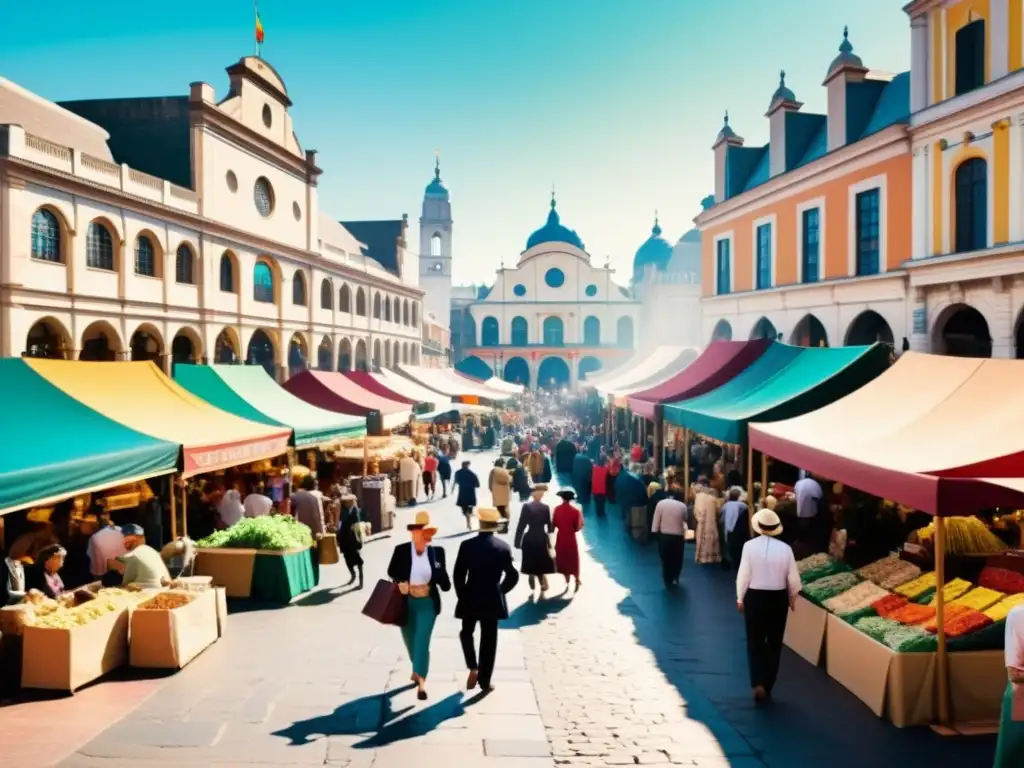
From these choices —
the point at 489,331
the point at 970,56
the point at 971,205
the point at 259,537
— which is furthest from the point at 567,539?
the point at 489,331

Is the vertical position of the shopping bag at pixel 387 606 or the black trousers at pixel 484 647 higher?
the shopping bag at pixel 387 606

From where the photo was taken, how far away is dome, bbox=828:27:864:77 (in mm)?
19844

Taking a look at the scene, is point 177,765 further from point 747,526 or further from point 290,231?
point 290,231

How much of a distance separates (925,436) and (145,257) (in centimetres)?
Result: 2210

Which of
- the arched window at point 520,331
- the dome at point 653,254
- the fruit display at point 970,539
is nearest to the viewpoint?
the fruit display at point 970,539

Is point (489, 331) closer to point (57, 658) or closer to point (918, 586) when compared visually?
point (918, 586)

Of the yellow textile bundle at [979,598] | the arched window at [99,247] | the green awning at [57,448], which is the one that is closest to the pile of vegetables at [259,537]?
the green awning at [57,448]

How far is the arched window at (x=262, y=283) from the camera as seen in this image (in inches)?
1175

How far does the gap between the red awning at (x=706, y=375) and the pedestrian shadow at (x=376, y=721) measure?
928cm

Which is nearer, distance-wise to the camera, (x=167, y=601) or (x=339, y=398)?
(x=167, y=601)

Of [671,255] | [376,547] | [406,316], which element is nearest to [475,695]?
[376,547]

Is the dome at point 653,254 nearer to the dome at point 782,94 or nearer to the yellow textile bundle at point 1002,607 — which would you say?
the dome at point 782,94

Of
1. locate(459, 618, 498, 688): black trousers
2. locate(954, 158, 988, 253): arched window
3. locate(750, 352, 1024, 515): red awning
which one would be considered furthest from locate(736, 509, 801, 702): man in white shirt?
locate(954, 158, 988, 253): arched window

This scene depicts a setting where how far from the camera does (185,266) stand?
25.5 m
